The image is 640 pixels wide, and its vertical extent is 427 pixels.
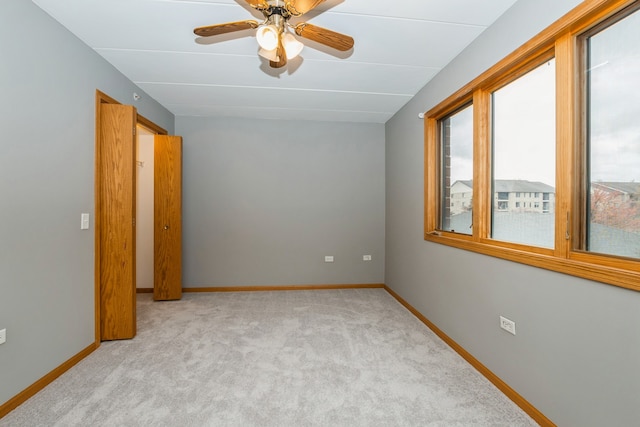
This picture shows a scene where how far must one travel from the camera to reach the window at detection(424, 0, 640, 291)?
137cm

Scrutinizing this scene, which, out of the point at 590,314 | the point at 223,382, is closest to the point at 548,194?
the point at 590,314

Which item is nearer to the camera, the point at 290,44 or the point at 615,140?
the point at 615,140

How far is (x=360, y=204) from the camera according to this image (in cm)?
461

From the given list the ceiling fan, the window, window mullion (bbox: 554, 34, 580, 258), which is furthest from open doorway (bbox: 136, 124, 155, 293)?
window mullion (bbox: 554, 34, 580, 258)

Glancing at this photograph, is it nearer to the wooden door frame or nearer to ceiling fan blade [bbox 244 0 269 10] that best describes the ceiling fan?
ceiling fan blade [bbox 244 0 269 10]

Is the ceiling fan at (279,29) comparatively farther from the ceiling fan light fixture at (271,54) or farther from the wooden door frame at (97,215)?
the wooden door frame at (97,215)

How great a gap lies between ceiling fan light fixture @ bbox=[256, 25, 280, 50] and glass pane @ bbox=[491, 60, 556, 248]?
1659mm

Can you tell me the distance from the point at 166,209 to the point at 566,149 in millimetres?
4085

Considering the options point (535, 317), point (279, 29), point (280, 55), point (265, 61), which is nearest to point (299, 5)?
point (279, 29)

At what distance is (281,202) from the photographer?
4480 millimetres

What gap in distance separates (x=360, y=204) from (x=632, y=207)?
335cm

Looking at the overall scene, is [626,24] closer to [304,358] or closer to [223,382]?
[304,358]

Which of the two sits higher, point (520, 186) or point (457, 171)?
point (457, 171)

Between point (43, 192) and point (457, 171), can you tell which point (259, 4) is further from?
point (457, 171)
